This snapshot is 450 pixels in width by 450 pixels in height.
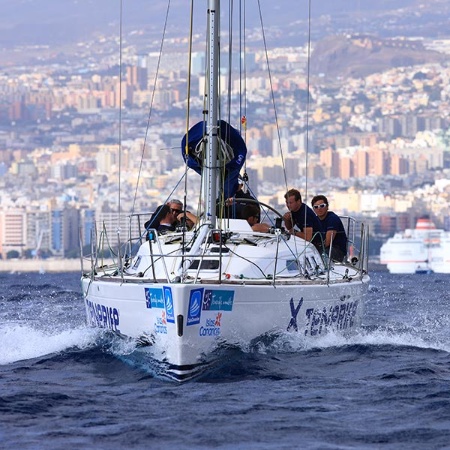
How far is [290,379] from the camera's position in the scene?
11.7 meters

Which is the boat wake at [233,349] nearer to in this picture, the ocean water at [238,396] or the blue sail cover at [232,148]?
the ocean water at [238,396]

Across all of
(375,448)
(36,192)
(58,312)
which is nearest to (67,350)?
(375,448)

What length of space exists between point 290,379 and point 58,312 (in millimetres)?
9172

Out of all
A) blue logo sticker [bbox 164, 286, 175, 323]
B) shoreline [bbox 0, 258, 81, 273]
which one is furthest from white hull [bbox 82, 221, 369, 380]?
shoreline [bbox 0, 258, 81, 273]

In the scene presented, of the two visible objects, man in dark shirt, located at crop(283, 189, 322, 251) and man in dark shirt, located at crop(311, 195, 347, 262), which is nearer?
man in dark shirt, located at crop(283, 189, 322, 251)

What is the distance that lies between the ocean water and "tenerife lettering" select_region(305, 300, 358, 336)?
0.11 m

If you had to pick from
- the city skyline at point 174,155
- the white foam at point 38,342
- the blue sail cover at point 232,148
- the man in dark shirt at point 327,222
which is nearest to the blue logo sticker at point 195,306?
the white foam at point 38,342

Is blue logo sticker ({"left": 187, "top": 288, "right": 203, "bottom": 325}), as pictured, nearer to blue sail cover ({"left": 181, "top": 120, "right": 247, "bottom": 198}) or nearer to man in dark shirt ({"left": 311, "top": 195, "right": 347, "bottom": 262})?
blue sail cover ({"left": 181, "top": 120, "right": 247, "bottom": 198})

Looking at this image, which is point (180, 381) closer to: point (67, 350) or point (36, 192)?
point (67, 350)

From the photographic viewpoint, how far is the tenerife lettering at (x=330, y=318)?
1323cm

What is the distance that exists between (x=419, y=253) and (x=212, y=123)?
3147 inches

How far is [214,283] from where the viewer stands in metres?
12.2

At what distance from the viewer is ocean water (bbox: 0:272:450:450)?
967cm

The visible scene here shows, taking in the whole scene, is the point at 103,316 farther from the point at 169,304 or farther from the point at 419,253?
the point at 419,253
